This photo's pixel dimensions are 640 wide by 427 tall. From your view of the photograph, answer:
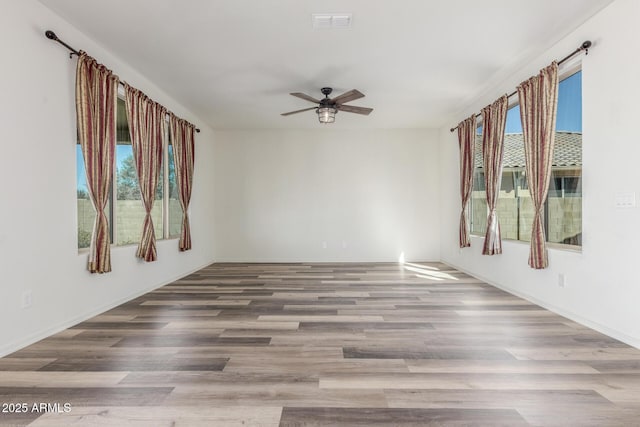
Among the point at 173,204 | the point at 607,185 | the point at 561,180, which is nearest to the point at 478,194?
the point at 561,180

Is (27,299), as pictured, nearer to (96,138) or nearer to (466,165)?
(96,138)

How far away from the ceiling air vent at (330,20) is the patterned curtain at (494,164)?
A: 246cm

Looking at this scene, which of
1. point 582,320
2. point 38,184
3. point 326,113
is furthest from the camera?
point 326,113

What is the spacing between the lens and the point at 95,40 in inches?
139

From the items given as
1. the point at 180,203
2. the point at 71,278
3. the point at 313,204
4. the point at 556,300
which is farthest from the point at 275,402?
the point at 313,204

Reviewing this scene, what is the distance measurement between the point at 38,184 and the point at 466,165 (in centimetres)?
542

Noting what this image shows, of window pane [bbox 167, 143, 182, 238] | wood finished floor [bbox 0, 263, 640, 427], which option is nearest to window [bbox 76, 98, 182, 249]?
window pane [bbox 167, 143, 182, 238]

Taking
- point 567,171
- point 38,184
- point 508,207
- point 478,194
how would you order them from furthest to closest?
point 478,194 < point 508,207 < point 567,171 < point 38,184

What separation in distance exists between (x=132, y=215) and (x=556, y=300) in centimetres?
486

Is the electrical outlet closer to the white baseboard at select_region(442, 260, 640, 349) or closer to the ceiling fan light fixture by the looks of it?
the ceiling fan light fixture

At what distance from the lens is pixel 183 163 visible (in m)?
5.60

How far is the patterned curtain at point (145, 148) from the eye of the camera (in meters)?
4.12

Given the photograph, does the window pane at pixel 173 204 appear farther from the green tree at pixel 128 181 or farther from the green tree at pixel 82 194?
the green tree at pixel 82 194

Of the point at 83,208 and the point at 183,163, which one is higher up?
the point at 183,163
